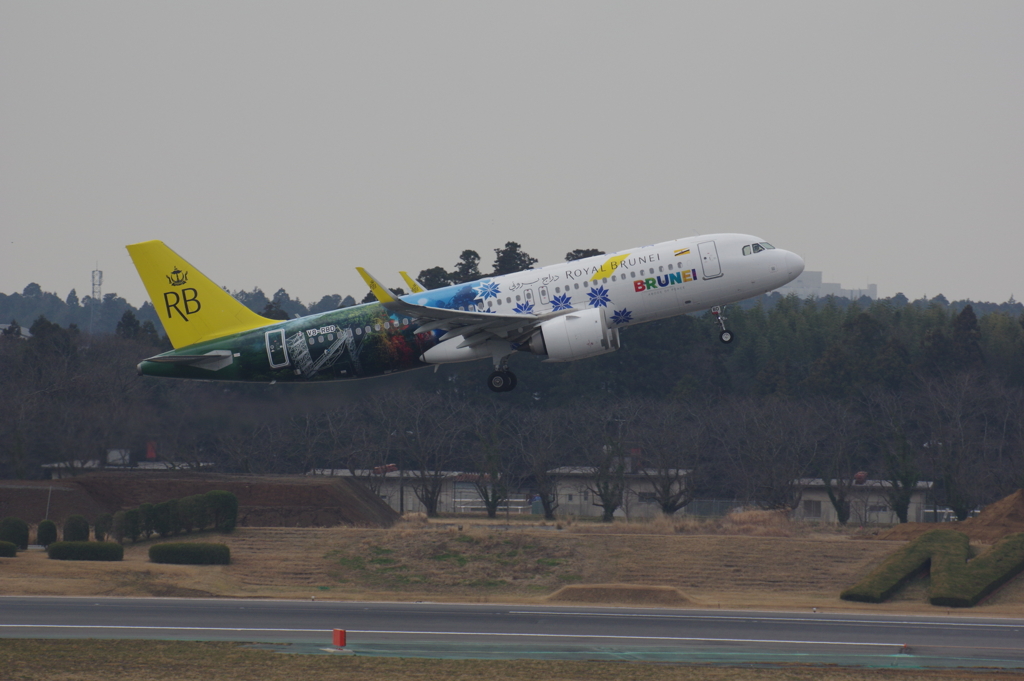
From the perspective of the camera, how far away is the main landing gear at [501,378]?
42.8 metres

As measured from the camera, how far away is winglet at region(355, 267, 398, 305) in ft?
121

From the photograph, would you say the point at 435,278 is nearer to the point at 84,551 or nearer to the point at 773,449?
the point at 773,449

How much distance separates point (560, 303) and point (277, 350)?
11.4 metres

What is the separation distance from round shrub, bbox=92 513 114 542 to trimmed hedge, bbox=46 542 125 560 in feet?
15.4

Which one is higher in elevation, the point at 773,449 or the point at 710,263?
the point at 710,263

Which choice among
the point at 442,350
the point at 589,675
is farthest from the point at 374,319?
the point at 589,675

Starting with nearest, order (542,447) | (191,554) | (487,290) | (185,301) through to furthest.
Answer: (487,290), (185,301), (191,554), (542,447)

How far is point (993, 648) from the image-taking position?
35406mm

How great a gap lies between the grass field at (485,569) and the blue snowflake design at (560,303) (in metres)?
13.6

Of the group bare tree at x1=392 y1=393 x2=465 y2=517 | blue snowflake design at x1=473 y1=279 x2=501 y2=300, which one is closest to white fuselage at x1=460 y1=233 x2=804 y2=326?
blue snowflake design at x1=473 y1=279 x2=501 y2=300

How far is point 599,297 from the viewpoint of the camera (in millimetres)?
41156

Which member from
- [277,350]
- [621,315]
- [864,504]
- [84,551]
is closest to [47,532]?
Result: [84,551]

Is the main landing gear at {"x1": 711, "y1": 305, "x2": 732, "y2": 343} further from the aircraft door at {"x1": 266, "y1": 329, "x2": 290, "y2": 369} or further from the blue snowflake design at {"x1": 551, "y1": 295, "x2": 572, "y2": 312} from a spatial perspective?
the aircraft door at {"x1": 266, "y1": 329, "x2": 290, "y2": 369}

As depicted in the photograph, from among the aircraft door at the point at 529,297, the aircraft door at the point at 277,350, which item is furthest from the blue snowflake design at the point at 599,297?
the aircraft door at the point at 277,350
